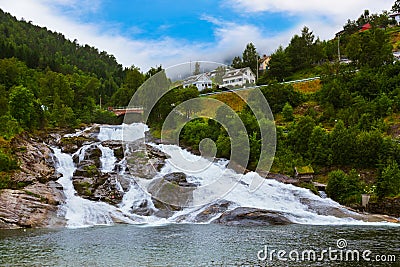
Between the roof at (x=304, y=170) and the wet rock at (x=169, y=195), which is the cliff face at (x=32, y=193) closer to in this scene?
the wet rock at (x=169, y=195)

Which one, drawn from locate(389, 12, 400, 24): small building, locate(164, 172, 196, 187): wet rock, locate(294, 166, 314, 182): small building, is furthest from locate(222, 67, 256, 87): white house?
locate(164, 172, 196, 187): wet rock

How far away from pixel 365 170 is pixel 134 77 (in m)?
40.3

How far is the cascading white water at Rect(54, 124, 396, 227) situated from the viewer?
29719 millimetres

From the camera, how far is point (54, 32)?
158 meters

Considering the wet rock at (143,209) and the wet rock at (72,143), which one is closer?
the wet rock at (143,209)

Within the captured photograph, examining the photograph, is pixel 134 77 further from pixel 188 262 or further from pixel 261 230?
pixel 188 262

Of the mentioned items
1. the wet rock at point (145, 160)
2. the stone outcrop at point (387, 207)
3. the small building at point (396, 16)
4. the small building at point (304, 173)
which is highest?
the small building at point (396, 16)

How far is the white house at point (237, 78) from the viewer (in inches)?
3150

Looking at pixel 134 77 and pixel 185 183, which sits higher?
pixel 134 77

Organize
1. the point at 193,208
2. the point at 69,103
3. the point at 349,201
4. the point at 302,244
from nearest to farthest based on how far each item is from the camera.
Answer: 1. the point at 302,244
2. the point at 193,208
3. the point at 349,201
4. the point at 69,103

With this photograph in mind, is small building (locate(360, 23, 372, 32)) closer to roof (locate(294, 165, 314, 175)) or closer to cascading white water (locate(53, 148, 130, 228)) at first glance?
roof (locate(294, 165, 314, 175))

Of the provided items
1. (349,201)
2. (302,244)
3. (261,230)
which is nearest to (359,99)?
(349,201)

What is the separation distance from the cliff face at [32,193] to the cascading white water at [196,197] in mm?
903

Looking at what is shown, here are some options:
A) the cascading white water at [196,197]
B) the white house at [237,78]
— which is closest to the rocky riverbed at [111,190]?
the cascading white water at [196,197]
